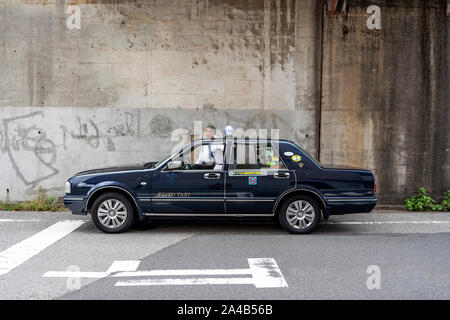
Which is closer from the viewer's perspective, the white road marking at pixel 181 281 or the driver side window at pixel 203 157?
the white road marking at pixel 181 281

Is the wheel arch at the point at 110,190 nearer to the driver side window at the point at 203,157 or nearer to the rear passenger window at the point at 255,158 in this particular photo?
the driver side window at the point at 203,157

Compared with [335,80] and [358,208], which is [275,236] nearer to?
[358,208]

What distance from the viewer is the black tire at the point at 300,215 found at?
7.33m

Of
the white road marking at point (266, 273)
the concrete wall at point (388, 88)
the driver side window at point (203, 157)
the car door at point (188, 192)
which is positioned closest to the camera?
the white road marking at point (266, 273)

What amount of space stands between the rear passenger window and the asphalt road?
3.88 ft

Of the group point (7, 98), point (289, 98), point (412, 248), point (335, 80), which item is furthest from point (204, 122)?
point (412, 248)

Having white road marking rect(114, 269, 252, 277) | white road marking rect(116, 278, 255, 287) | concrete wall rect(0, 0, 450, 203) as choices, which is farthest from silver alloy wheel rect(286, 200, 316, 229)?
concrete wall rect(0, 0, 450, 203)

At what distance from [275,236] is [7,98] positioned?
25.1 feet

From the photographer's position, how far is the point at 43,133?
10641 millimetres

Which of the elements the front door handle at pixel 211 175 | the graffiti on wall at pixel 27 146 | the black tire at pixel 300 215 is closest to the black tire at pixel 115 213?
the front door handle at pixel 211 175

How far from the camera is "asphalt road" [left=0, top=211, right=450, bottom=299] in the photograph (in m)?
4.59

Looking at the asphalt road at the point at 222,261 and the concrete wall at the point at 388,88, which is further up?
the concrete wall at the point at 388,88

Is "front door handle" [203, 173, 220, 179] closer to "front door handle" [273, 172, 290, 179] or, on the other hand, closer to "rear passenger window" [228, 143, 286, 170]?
"rear passenger window" [228, 143, 286, 170]

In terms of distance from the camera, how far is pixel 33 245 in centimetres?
655
